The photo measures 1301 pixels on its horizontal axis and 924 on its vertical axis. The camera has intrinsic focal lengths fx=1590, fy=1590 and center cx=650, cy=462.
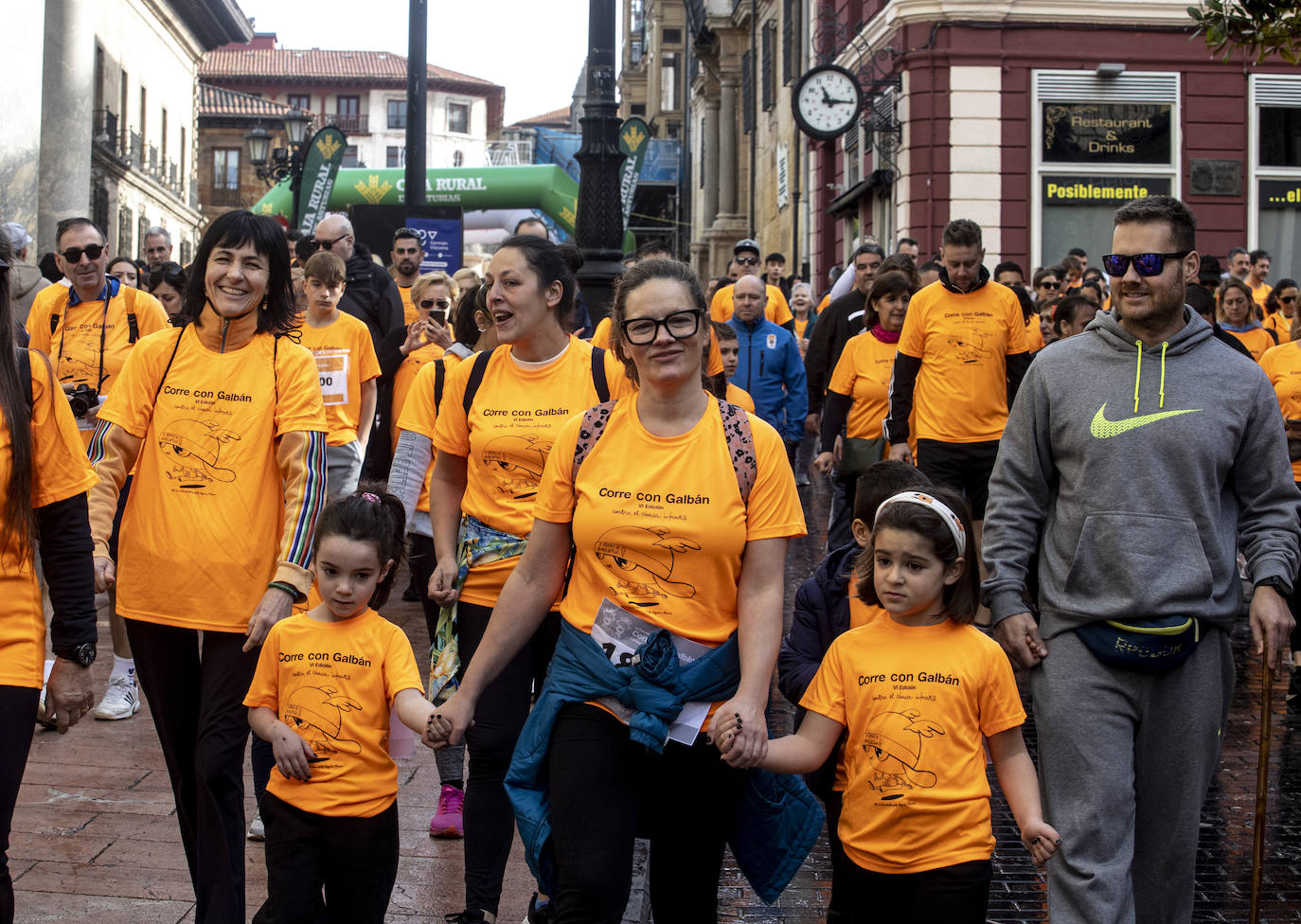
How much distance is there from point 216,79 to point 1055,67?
7934 centimetres

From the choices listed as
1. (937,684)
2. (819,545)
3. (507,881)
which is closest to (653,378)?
A: (937,684)

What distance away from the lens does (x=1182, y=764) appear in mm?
4184

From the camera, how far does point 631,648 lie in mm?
3730

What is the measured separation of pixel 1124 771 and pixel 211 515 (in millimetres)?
2581

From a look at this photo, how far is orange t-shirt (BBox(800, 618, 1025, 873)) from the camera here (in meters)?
3.72

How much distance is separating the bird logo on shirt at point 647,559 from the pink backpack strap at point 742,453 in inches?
7.5

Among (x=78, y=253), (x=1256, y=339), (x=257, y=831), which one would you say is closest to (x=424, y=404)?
(x=257, y=831)

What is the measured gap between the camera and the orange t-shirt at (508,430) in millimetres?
4859

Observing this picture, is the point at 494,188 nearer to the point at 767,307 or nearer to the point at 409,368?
the point at 767,307

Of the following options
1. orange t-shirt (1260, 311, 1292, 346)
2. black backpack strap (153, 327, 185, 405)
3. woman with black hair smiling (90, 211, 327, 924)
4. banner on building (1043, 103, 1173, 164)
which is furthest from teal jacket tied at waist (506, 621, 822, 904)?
banner on building (1043, 103, 1173, 164)

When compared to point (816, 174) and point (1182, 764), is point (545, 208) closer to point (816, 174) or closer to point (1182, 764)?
point (816, 174)

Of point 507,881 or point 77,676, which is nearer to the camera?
point 77,676

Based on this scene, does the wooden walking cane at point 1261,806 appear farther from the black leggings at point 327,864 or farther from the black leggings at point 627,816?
the black leggings at point 327,864

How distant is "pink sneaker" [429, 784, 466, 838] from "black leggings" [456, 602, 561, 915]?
3.27 feet
